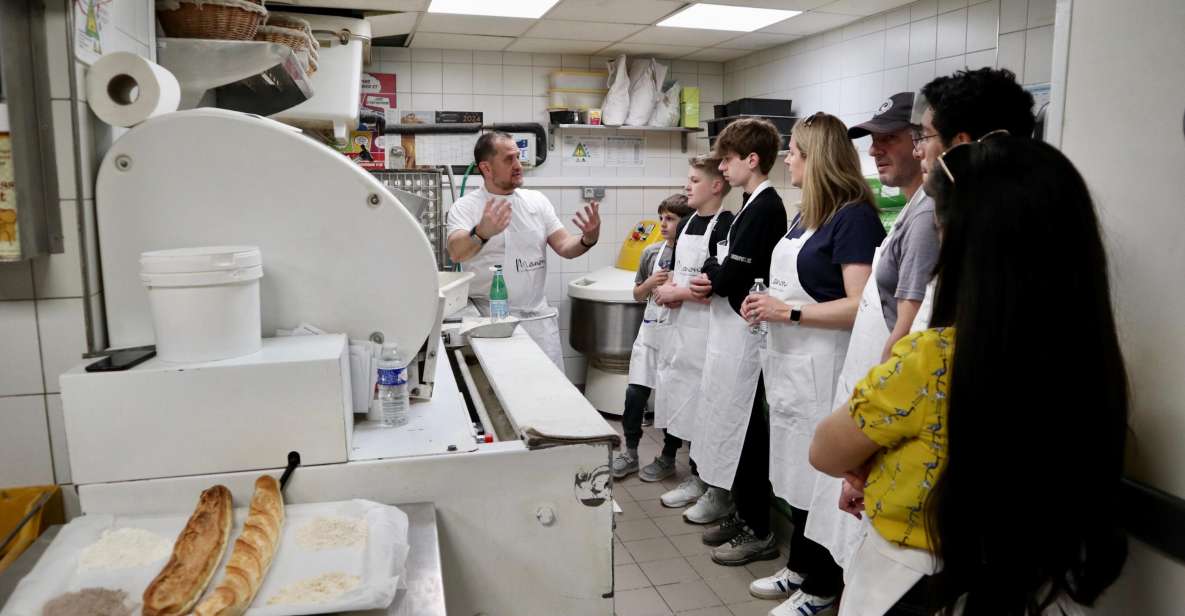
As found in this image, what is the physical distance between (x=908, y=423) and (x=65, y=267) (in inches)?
56.5

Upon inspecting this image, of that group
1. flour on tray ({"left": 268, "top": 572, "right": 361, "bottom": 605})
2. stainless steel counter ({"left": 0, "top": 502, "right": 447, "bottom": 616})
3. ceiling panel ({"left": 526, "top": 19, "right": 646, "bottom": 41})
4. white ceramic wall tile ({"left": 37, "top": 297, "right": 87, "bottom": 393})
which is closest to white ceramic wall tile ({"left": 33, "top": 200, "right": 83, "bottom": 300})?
white ceramic wall tile ({"left": 37, "top": 297, "right": 87, "bottom": 393})

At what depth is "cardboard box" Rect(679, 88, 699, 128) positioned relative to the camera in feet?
17.1

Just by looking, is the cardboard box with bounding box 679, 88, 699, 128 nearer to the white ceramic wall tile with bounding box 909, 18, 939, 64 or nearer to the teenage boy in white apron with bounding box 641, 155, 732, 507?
the white ceramic wall tile with bounding box 909, 18, 939, 64

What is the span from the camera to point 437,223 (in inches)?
169

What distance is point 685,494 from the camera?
3.54 meters

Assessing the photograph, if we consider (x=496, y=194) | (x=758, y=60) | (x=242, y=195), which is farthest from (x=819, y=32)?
(x=242, y=195)

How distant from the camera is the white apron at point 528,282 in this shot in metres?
3.59

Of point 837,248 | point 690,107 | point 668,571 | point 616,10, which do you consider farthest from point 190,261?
point 690,107

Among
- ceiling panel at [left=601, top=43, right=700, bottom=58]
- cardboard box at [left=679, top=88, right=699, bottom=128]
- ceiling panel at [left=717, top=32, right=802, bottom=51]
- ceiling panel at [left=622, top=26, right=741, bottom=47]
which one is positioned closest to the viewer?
ceiling panel at [left=622, top=26, right=741, bottom=47]

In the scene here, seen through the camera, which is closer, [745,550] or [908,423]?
[908,423]

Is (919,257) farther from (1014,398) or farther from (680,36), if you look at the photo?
(680,36)

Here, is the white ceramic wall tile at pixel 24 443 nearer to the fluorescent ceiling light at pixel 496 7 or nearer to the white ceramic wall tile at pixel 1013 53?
the fluorescent ceiling light at pixel 496 7

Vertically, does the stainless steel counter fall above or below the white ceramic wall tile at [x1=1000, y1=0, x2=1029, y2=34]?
below

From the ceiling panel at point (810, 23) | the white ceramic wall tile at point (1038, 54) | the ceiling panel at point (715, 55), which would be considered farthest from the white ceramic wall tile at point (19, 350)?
the ceiling panel at point (715, 55)
